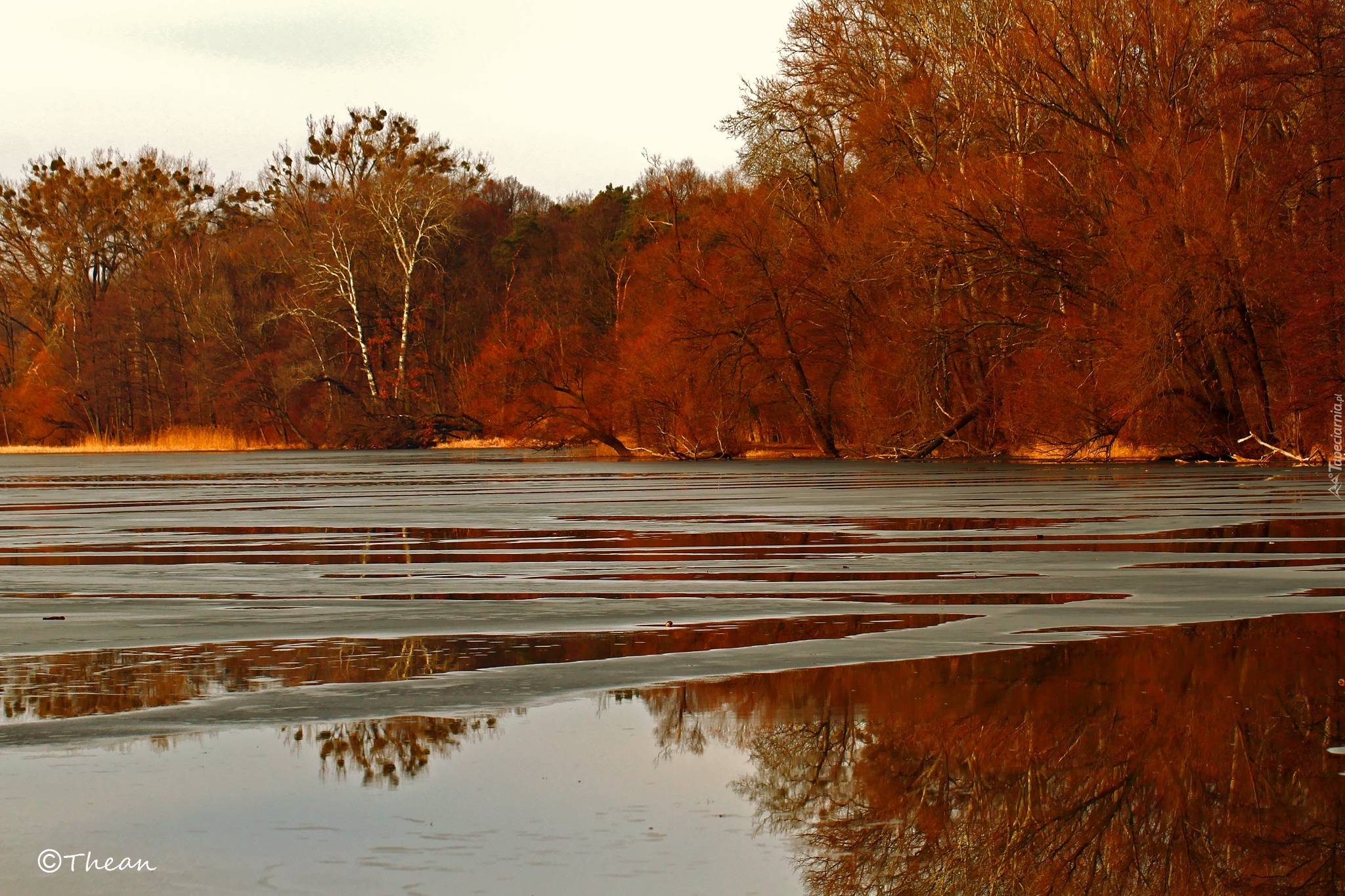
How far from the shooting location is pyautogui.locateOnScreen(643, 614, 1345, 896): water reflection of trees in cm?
341

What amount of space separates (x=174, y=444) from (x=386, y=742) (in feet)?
210

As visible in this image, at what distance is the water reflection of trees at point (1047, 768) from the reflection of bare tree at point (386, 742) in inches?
27.2

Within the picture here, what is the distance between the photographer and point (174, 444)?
64.8 meters

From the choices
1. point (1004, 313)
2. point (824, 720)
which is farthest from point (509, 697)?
point (1004, 313)

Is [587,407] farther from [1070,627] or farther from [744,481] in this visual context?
[1070,627]

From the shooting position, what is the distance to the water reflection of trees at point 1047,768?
11.2ft

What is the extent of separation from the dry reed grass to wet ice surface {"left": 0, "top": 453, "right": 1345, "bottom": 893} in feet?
179

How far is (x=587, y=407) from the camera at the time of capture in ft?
149
